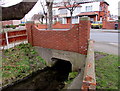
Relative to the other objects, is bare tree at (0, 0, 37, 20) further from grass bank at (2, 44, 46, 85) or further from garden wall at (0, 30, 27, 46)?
garden wall at (0, 30, 27, 46)

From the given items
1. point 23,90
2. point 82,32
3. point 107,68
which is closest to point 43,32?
point 82,32

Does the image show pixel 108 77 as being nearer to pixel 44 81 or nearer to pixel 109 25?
pixel 44 81

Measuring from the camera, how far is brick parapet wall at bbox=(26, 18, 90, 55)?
21.3 feet

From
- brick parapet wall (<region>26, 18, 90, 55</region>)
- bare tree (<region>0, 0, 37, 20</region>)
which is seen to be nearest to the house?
brick parapet wall (<region>26, 18, 90, 55</region>)

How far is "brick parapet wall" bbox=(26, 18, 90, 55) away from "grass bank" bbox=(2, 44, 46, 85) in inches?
39.9

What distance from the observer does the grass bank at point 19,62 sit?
262 inches

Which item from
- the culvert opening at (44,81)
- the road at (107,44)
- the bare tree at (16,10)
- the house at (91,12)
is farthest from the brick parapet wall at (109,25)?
the bare tree at (16,10)

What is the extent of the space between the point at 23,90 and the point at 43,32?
4.39 m

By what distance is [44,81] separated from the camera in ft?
22.5

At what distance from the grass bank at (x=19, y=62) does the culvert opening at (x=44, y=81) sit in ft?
1.12

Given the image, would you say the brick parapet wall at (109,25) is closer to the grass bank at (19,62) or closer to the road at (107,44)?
the road at (107,44)

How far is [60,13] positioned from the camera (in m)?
35.7

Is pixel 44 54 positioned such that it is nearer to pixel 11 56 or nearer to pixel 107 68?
pixel 11 56

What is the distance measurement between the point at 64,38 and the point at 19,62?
11.8 ft
